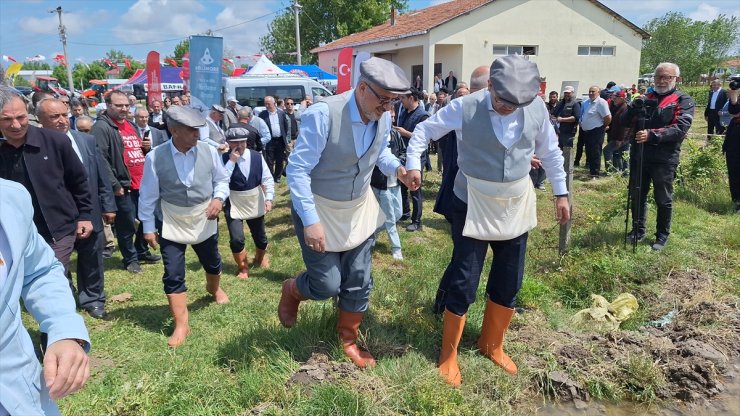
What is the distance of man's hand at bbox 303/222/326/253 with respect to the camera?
2.85m

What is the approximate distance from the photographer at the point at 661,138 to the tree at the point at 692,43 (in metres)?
53.6

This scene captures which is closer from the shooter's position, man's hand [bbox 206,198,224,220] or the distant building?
man's hand [bbox 206,198,224,220]

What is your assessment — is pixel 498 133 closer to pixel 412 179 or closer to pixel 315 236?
pixel 412 179

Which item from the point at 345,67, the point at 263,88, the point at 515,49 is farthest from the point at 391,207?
the point at 515,49

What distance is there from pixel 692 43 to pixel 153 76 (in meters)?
57.6

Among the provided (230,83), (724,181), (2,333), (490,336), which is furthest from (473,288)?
(230,83)

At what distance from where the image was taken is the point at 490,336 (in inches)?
132

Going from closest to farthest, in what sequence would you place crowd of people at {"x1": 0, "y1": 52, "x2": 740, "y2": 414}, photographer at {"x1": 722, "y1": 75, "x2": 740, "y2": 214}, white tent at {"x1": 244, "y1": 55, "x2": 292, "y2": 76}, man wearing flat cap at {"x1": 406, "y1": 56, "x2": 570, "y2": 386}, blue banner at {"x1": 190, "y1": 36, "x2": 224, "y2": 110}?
crowd of people at {"x1": 0, "y1": 52, "x2": 740, "y2": 414}, man wearing flat cap at {"x1": 406, "y1": 56, "x2": 570, "y2": 386}, photographer at {"x1": 722, "y1": 75, "x2": 740, "y2": 214}, blue banner at {"x1": 190, "y1": 36, "x2": 224, "y2": 110}, white tent at {"x1": 244, "y1": 55, "x2": 292, "y2": 76}

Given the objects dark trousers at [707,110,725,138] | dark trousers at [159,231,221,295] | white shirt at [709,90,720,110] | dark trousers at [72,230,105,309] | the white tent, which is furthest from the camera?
the white tent

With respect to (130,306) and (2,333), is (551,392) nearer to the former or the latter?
(2,333)

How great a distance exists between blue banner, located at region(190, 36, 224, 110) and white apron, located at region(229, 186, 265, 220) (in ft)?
10.9

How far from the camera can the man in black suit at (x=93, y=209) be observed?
4.29 meters

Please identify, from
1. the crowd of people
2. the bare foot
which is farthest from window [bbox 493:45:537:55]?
the bare foot

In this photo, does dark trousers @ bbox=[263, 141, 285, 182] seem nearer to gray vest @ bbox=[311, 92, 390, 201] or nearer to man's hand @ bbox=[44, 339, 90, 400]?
gray vest @ bbox=[311, 92, 390, 201]
